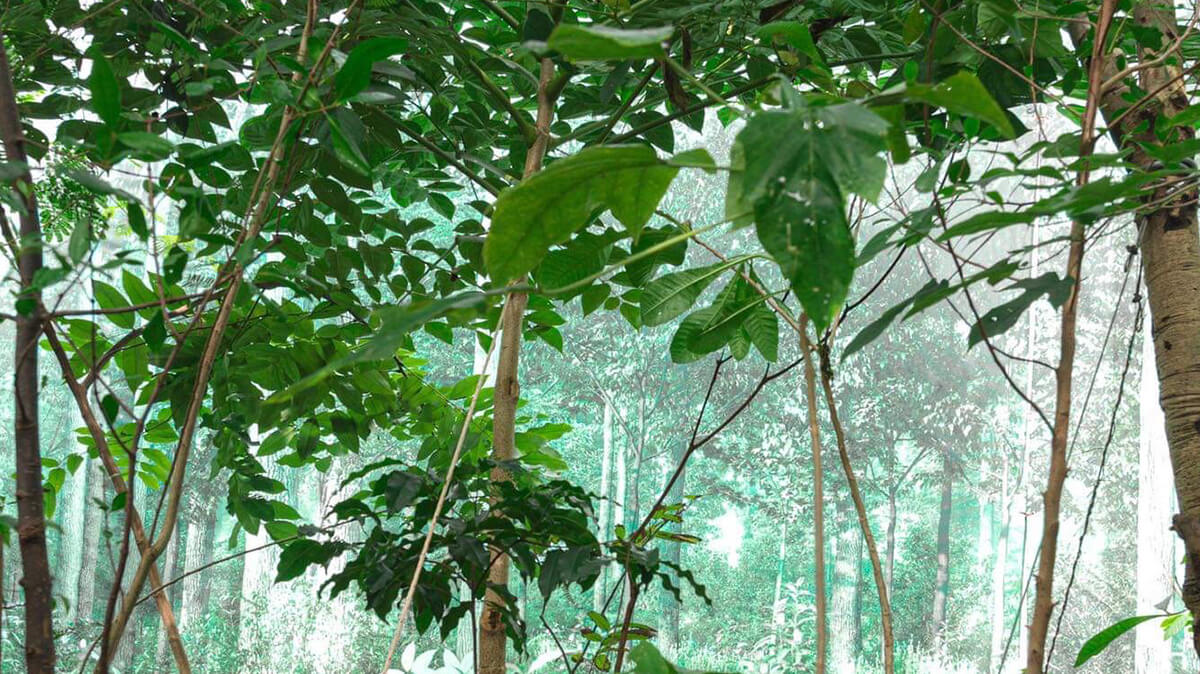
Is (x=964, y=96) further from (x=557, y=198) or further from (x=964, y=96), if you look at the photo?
(x=557, y=198)

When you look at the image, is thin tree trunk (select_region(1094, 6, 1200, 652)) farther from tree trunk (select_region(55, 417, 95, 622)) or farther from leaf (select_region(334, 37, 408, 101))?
tree trunk (select_region(55, 417, 95, 622))

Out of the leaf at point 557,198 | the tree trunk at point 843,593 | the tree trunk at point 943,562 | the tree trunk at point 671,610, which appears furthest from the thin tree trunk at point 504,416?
the tree trunk at point 943,562

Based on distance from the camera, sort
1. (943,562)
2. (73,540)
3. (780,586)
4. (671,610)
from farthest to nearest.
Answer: (671,610)
(943,562)
(780,586)
(73,540)

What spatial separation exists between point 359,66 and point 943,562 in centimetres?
759

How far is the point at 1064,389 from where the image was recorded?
0.42 metres

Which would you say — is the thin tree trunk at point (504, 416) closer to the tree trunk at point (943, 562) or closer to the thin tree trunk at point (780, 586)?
the thin tree trunk at point (780, 586)

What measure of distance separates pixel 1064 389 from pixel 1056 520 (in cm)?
6

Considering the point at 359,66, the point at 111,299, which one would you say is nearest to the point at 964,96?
the point at 359,66

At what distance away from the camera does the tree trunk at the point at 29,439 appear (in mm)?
499

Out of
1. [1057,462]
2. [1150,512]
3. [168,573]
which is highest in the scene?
[1150,512]

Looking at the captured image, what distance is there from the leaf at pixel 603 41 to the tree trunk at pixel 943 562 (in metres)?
7.60

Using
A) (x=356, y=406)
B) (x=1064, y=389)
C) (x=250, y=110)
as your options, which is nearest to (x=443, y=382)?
(x=250, y=110)

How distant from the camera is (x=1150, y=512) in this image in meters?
6.58

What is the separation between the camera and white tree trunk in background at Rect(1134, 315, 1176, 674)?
6.35 m
